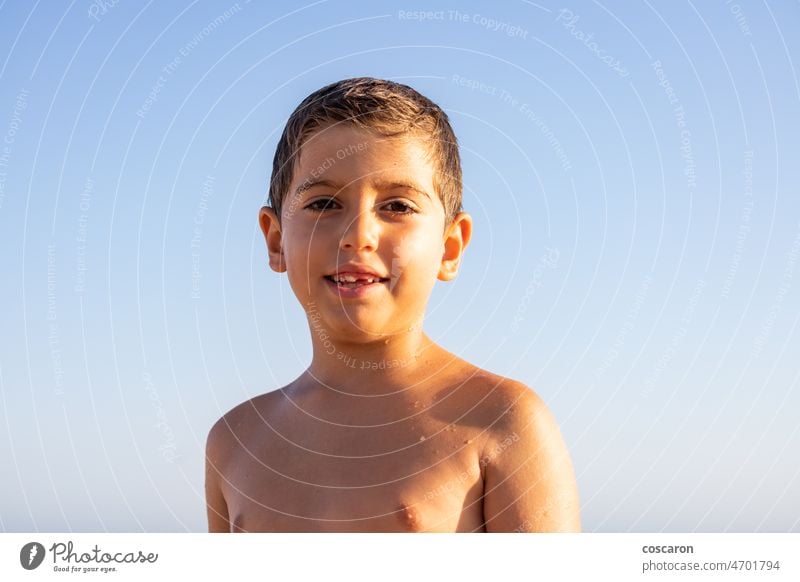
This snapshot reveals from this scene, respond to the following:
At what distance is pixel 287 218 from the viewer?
3.19 meters

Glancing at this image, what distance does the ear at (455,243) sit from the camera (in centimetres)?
323

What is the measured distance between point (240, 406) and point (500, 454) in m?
0.97

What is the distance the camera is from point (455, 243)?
327 cm

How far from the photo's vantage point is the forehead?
9.76ft

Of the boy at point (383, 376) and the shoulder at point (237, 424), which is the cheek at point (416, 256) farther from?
the shoulder at point (237, 424)

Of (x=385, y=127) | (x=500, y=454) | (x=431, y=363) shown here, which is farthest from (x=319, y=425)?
(x=385, y=127)

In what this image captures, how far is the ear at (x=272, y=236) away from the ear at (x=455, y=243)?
1.52 feet

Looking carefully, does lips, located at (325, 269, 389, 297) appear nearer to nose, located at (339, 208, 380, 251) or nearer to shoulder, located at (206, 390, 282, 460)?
nose, located at (339, 208, 380, 251)

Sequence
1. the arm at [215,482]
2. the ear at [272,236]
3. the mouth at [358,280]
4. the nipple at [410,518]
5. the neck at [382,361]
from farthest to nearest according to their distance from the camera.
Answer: the arm at [215,482] → the ear at [272,236] → the neck at [382,361] → the mouth at [358,280] → the nipple at [410,518]
